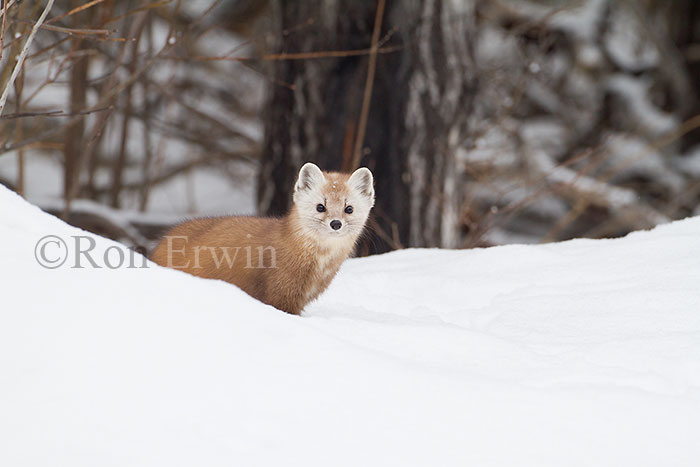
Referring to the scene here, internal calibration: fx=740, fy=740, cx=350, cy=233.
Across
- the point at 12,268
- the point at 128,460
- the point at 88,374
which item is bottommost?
the point at 128,460

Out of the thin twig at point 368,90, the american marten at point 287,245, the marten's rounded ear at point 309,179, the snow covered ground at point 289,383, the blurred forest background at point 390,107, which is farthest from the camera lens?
the blurred forest background at point 390,107

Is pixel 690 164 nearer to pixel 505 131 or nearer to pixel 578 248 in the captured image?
pixel 505 131

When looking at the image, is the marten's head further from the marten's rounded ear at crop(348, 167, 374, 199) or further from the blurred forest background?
the blurred forest background

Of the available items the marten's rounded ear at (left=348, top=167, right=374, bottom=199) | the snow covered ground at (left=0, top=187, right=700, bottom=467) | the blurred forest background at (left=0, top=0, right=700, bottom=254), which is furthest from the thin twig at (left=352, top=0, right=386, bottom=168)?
the snow covered ground at (left=0, top=187, right=700, bottom=467)

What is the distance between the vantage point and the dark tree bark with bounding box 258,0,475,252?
5223 mm

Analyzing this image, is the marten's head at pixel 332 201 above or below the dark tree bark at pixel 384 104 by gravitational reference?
below

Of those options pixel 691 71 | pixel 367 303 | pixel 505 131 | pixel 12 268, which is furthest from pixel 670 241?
pixel 691 71

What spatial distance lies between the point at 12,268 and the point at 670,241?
281 centimetres

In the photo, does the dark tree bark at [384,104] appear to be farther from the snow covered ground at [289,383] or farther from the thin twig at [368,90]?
the snow covered ground at [289,383]

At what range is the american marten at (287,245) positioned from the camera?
11.0ft

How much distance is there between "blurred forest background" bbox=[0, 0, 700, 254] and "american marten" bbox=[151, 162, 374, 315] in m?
0.73

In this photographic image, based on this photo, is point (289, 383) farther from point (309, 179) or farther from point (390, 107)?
point (390, 107)

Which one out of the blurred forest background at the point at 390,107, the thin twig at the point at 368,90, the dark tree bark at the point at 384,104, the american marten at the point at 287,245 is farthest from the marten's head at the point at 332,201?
the dark tree bark at the point at 384,104

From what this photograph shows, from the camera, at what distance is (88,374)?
6.28ft
